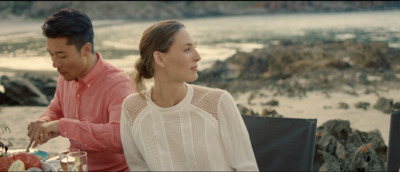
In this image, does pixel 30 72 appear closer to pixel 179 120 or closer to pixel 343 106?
pixel 343 106

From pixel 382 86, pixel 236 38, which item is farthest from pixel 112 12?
pixel 382 86

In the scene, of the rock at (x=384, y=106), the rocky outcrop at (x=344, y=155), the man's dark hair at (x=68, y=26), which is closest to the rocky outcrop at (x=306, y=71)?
the rock at (x=384, y=106)

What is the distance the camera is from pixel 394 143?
93.1 inches

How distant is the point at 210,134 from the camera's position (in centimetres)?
176

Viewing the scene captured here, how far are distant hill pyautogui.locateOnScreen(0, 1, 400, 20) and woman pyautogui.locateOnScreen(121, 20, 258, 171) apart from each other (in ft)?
122

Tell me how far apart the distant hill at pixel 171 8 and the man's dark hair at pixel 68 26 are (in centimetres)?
3674

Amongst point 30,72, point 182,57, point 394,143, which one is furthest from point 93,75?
point 30,72

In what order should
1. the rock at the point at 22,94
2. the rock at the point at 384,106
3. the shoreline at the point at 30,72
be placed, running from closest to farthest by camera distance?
the rock at the point at 384,106
the rock at the point at 22,94
the shoreline at the point at 30,72

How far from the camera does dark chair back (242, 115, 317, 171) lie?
213 cm

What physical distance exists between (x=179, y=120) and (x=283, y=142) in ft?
1.99

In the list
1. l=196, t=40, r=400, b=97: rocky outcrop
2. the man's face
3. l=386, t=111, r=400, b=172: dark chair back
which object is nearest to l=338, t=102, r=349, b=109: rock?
l=196, t=40, r=400, b=97: rocky outcrop

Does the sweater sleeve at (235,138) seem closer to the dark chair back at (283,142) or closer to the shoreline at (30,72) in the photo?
the dark chair back at (283,142)

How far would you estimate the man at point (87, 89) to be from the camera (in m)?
1.98

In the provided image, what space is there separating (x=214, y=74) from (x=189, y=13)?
1606 inches
